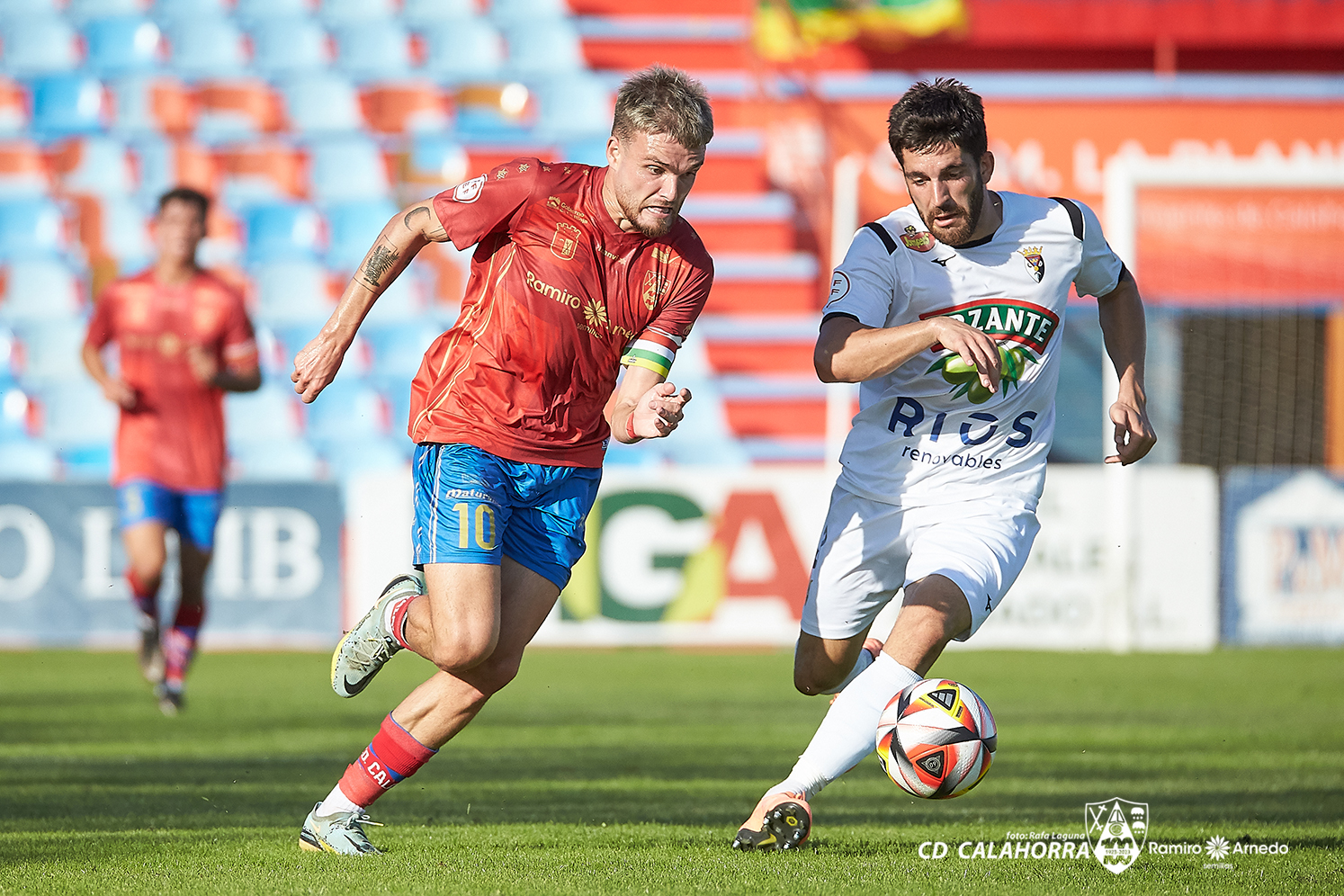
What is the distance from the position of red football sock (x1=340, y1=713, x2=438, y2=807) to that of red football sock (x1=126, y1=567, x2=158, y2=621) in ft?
16.7

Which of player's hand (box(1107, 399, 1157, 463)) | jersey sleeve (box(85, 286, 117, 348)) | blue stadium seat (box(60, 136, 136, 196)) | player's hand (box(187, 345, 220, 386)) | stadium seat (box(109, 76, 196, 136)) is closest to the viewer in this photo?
player's hand (box(1107, 399, 1157, 463))

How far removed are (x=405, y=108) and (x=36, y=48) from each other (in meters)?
4.21

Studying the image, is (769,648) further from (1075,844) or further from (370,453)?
(1075,844)

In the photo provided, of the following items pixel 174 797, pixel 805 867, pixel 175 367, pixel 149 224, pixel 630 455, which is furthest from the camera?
pixel 149 224

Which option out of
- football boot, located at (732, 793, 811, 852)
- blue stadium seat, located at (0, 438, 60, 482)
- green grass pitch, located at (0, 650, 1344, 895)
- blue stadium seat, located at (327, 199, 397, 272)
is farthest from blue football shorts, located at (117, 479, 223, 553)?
blue stadium seat, located at (327, 199, 397, 272)

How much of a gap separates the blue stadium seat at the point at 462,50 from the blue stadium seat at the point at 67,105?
12.3 ft

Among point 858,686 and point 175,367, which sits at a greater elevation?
point 175,367

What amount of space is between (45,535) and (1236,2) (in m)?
14.0

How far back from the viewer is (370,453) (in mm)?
16406

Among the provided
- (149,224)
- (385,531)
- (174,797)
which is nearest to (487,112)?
(149,224)

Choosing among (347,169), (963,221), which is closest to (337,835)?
(963,221)

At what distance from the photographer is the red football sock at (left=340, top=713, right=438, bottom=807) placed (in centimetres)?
480

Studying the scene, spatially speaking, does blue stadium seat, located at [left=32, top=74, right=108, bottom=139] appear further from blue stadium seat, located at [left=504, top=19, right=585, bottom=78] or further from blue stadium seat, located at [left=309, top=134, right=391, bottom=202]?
blue stadium seat, located at [left=504, top=19, right=585, bottom=78]

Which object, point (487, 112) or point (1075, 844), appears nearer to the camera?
point (1075, 844)
